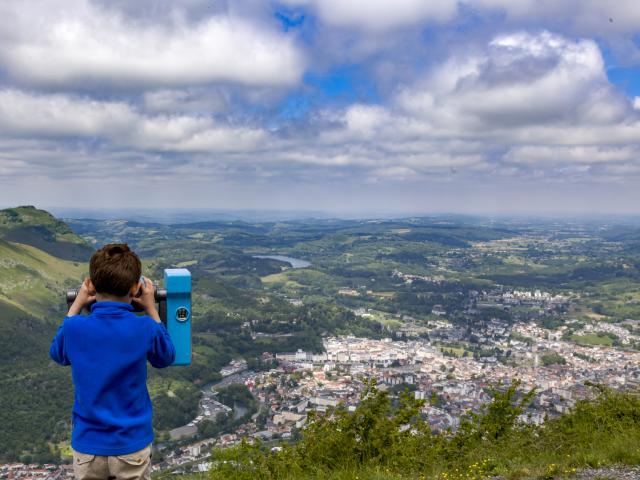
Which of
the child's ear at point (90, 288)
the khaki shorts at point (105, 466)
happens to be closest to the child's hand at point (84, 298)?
the child's ear at point (90, 288)

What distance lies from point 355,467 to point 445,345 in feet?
287

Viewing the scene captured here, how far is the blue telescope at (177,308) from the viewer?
3.77 metres

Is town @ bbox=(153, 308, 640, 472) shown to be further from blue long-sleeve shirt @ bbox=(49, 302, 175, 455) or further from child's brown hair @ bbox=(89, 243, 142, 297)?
child's brown hair @ bbox=(89, 243, 142, 297)

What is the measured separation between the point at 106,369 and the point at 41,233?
632ft

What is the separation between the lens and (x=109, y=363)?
306 centimetres

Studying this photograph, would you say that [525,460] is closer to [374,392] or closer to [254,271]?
[374,392]

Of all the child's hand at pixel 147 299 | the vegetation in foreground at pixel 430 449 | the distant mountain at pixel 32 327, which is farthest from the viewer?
the distant mountain at pixel 32 327

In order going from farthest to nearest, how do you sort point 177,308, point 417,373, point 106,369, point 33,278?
point 33,278 → point 417,373 → point 177,308 → point 106,369

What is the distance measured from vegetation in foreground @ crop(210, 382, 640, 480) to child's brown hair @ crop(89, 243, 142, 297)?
3.78m

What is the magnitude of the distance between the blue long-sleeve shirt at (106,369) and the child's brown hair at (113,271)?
105 millimetres

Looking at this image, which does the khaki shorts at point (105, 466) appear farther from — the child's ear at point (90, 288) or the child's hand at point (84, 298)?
the child's ear at point (90, 288)

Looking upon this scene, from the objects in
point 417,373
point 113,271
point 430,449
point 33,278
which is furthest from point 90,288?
point 33,278

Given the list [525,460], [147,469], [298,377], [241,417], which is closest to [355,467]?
[525,460]

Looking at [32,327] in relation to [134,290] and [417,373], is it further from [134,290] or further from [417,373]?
[134,290]
